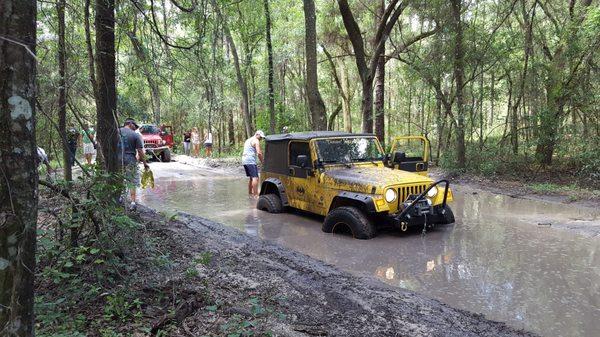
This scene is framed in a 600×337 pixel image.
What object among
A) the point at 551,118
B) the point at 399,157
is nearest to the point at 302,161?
the point at 399,157

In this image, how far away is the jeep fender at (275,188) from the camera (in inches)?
372

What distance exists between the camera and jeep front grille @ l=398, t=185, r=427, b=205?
24.4ft

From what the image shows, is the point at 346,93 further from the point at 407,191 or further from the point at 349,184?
the point at 407,191

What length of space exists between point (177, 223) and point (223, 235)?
86 centimetres

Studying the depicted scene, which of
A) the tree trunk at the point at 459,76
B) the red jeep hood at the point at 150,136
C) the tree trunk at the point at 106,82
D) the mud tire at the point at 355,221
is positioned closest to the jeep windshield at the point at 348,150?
the mud tire at the point at 355,221

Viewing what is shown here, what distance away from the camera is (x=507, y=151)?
51.5 feet

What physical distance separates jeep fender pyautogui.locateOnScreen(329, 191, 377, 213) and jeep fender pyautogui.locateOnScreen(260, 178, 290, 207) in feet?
5.16

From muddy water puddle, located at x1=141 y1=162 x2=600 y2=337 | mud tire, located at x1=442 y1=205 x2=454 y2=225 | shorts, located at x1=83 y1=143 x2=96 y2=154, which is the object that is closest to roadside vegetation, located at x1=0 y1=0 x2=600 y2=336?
shorts, located at x1=83 y1=143 x2=96 y2=154

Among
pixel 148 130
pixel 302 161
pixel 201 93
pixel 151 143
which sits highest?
pixel 201 93

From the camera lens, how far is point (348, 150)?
8820 millimetres

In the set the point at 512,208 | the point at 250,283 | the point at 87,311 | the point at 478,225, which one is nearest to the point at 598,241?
the point at 478,225

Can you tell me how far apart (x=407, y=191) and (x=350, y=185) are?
37.5 inches

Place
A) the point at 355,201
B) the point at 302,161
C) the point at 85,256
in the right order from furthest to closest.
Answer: the point at 302,161, the point at 355,201, the point at 85,256

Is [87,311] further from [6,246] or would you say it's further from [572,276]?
[572,276]
